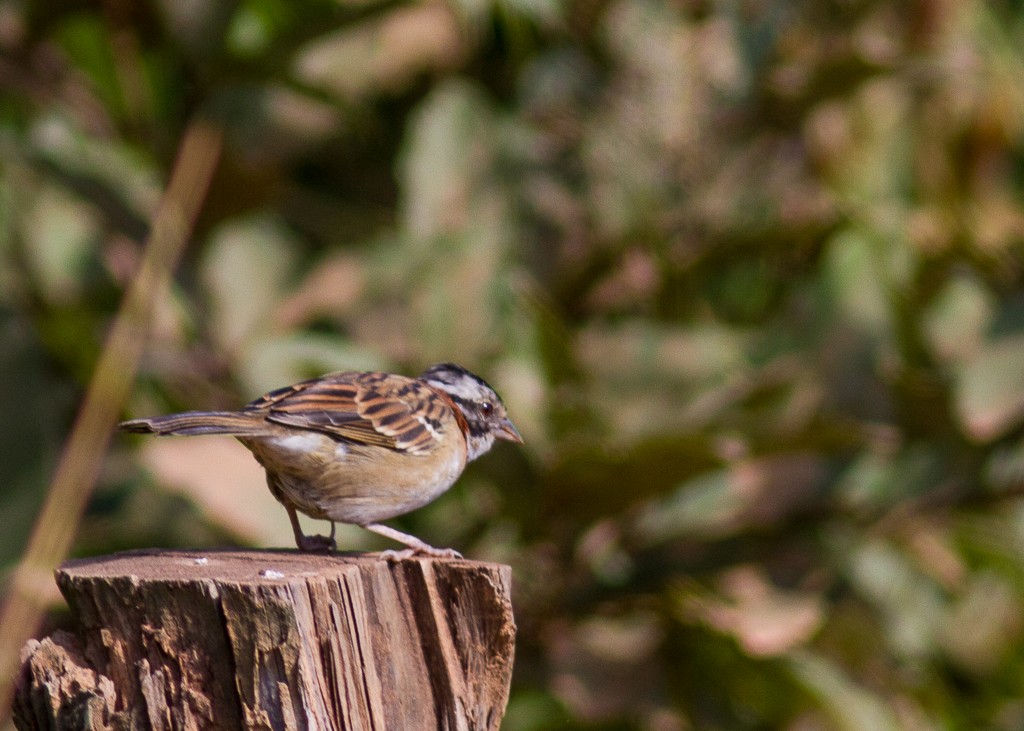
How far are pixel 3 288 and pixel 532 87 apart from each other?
2592 millimetres

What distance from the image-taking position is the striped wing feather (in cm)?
327

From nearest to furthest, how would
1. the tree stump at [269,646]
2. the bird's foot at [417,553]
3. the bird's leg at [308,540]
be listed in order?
the tree stump at [269,646], the bird's foot at [417,553], the bird's leg at [308,540]

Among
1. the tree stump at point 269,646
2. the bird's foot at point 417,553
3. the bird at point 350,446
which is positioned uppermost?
the bird at point 350,446

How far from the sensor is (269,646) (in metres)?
2.46

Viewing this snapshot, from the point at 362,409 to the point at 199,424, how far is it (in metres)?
0.49

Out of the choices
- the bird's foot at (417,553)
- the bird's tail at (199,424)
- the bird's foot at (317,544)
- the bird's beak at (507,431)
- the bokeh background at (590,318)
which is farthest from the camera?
the bokeh background at (590,318)

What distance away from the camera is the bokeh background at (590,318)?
5.57 m

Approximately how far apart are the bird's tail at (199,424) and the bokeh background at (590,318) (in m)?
1.88

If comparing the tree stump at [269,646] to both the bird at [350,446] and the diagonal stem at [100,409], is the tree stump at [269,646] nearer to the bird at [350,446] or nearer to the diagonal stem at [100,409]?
the bird at [350,446]

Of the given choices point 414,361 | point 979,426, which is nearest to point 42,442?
point 414,361

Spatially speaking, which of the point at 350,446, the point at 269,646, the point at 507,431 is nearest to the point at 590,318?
the point at 507,431

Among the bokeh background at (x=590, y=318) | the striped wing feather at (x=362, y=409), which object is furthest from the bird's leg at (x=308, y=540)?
the bokeh background at (x=590, y=318)

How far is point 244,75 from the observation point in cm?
569

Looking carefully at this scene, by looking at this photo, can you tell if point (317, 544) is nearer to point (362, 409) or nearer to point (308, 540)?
point (308, 540)
